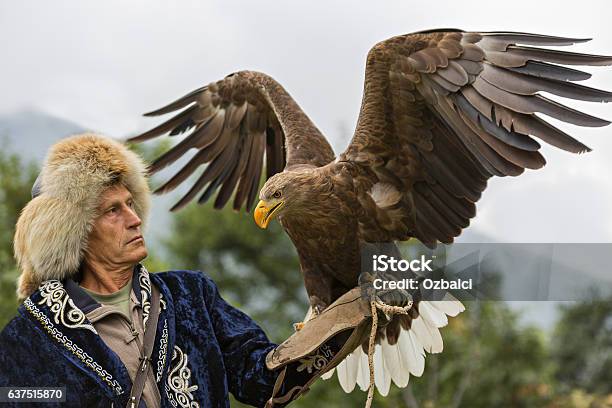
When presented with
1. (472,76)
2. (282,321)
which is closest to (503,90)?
(472,76)

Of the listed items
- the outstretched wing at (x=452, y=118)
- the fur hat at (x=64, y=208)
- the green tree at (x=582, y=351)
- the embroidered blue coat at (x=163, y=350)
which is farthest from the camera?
the green tree at (x=582, y=351)

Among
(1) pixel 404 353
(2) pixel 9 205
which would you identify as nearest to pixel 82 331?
(1) pixel 404 353

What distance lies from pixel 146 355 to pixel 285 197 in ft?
2.84

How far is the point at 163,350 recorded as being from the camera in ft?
9.51

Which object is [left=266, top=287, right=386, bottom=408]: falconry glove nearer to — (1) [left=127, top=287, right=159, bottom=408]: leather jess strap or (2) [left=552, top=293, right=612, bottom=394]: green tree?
(1) [left=127, top=287, right=159, bottom=408]: leather jess strap

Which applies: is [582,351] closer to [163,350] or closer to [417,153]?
[417,153]

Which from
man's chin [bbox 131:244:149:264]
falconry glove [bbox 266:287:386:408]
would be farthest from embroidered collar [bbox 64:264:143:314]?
falconry glove [bbox 266:287:386:408]

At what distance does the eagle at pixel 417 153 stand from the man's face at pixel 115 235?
0.62 metres

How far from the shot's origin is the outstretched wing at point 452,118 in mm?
3129

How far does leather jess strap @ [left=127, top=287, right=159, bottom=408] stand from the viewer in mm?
2789

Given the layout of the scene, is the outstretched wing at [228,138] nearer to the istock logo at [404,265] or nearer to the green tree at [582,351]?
the istock logo at [404,265]

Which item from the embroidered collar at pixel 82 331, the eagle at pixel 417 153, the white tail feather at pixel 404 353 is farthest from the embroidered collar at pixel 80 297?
the white tail feather at pixel 404 353

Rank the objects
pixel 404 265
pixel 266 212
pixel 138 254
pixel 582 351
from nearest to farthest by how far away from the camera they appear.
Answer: pixel 138 254 < pixel 404 265 < pixel 266 212 < pixel 582 351

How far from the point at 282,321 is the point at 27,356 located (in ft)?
49.7
